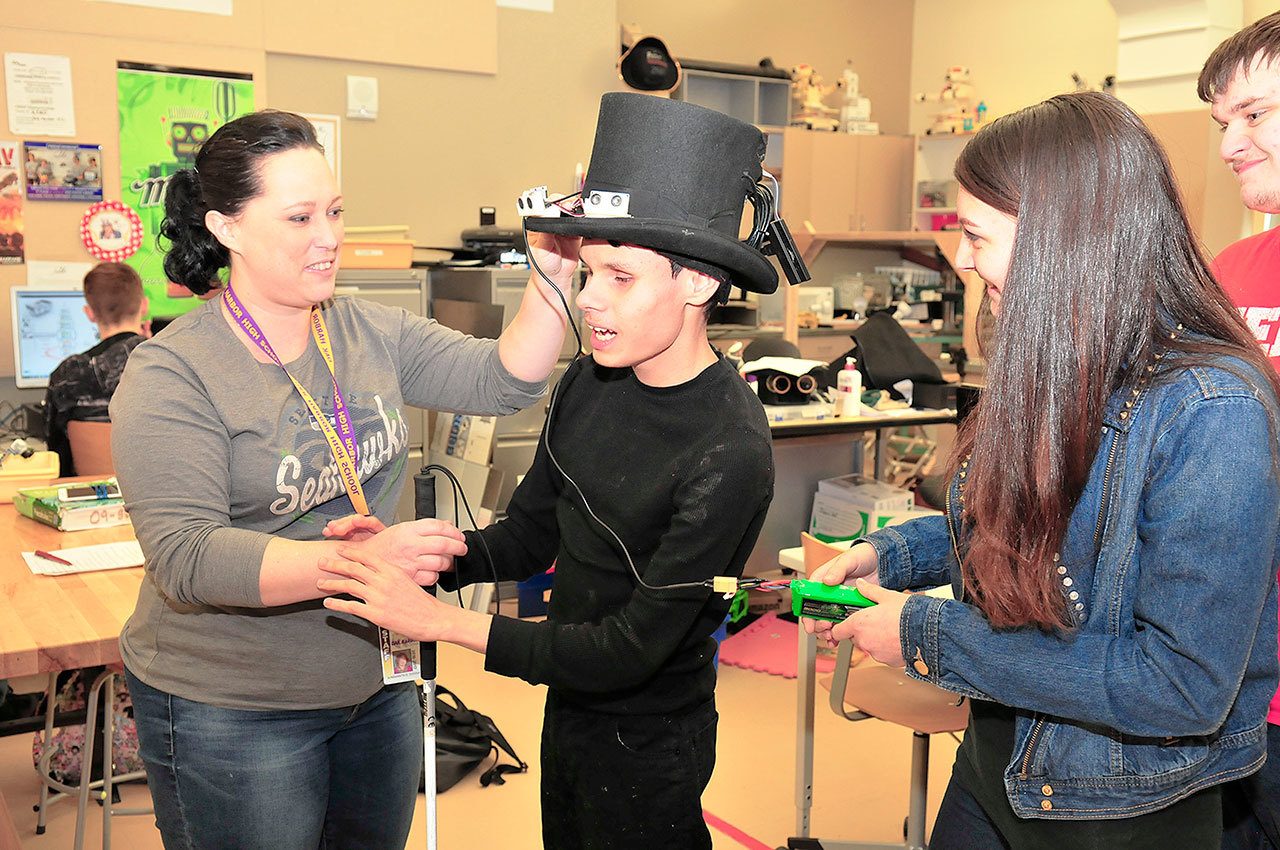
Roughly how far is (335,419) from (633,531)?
0.48 m

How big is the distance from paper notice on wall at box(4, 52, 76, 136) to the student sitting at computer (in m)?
0.94

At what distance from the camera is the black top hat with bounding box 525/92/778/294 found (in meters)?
1.49

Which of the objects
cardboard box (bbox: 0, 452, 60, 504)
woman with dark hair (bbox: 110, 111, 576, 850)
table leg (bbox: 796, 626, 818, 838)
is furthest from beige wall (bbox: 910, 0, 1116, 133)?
woman with dark hair (bbox: 110, 111, 576, 850)

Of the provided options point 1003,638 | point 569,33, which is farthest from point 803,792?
point 569,33

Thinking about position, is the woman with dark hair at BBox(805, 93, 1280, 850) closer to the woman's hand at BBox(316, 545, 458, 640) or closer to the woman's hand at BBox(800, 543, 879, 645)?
the woman's hand at BBox(800, 543, 879, 645)

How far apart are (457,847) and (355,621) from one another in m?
1.60

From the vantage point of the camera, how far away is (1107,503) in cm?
121

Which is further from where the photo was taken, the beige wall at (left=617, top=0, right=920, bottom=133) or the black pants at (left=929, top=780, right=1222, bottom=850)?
the beige wall at (left=617, top=0, right=920, bottom=133)

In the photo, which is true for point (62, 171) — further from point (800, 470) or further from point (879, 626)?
point (879, 626)

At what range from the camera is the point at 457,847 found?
9.95 ft

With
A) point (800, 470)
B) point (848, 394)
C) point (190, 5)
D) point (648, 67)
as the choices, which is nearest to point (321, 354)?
point (848, 394)

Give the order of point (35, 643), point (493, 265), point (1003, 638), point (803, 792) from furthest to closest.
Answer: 1. point (493, 265)
2. point (803, 792)
3. point (35, 643)
4. point (1003, 638)

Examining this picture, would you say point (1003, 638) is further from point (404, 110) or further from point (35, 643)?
point (404, 110)

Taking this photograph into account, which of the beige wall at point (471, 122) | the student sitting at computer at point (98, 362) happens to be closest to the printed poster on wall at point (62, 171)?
the student sitting at computer at point (98, 362)
